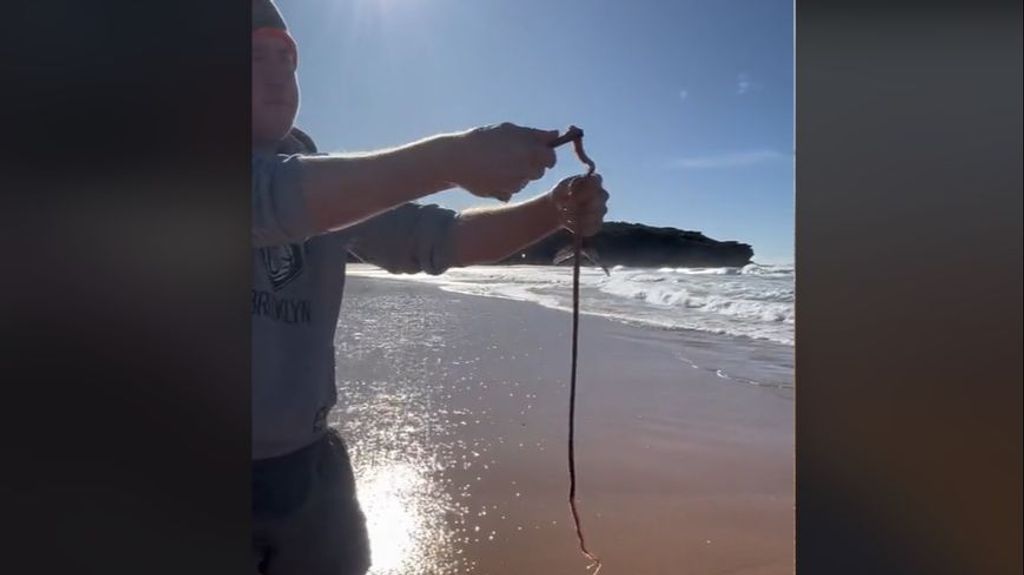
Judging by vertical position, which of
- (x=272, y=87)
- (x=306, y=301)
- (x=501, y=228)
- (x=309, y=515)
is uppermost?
(x=272, y=87)

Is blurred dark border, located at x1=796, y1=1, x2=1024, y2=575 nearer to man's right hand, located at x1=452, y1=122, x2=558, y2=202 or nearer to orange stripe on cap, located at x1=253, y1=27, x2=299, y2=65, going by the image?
man's right hand, located at x1=452, y1=122, x2=558, y2=202

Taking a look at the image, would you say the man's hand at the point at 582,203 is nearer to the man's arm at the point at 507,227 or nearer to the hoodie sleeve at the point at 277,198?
the man's arm at the point at 507,227

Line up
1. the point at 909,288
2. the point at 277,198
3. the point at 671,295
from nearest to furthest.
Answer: the point at 909,288 → the point at 277,198 → the point at 671,295

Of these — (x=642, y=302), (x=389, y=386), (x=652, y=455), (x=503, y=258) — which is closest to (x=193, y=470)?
(x=503, y=258)

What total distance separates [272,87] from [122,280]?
42 cm

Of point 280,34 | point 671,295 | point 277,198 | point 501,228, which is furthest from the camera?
point 671,295

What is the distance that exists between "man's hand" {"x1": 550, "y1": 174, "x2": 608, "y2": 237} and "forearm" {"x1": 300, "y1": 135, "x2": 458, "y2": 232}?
0.25 m

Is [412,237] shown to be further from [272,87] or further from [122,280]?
[122,280]

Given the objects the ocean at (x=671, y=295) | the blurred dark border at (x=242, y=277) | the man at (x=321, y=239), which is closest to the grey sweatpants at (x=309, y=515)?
the man at (x=321, y=239)

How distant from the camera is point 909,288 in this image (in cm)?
39

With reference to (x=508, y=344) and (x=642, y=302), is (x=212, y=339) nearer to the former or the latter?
(x=508, y=344)

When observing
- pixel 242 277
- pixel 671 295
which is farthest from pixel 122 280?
pixel 671 295

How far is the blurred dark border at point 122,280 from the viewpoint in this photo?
0.39 m

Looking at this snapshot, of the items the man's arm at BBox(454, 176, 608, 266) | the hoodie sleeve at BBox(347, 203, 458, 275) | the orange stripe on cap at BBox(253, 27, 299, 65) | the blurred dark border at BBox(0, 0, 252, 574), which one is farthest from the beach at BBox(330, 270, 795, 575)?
the blurred dark border at BBox(0, 0, 252, 574)
